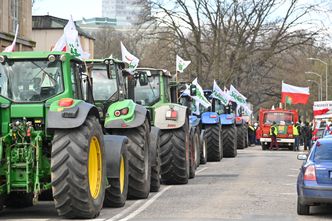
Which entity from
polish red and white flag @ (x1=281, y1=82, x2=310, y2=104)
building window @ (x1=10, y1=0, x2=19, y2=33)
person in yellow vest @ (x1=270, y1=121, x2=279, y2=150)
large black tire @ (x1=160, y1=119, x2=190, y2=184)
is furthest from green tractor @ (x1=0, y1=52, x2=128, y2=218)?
polish red and white flag @ (x1=281, y1=82, x2=310, y2=104)

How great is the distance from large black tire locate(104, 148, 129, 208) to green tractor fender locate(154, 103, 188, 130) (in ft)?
14.9

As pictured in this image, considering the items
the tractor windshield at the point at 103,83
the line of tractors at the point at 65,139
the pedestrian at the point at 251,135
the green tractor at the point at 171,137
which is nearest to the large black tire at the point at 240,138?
the pedestrian at the point at 251,135

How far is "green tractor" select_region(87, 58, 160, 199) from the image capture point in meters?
A: 13.6

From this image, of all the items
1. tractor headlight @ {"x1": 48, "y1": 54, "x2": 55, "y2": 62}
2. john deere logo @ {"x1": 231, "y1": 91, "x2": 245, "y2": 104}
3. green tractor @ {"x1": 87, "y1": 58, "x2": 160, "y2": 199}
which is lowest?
green tractor @ {"x1": 87, "y1": 58, "x2": 160, "y2": 199}

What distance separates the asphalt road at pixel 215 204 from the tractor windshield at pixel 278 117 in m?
23.7

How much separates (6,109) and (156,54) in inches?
1812

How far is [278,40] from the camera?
5800 centimetres

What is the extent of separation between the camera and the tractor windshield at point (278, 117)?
42.5 metres

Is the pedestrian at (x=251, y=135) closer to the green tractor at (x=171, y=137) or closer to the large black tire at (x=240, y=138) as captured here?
the large black tire at (x=240, y=138)

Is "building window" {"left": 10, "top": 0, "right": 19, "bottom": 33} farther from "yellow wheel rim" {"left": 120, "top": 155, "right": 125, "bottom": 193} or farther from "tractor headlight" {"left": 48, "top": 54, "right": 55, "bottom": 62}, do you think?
"tractor headlight" {"left": 48, "top": 54, "right": 55, "bottom": 62}

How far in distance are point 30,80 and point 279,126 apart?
103 ft

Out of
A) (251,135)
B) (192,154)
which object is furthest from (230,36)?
(192,154)

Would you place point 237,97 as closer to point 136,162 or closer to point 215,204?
point 136,162

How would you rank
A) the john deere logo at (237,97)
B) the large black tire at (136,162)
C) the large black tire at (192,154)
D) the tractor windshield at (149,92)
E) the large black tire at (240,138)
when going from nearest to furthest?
1. the large black tire at (136,162)
2. the tractor windshield at (149,92)
3. the large black tire at (192,154)
4. the john deere logo at (237,97)
5. the large black tire at (240,138)
